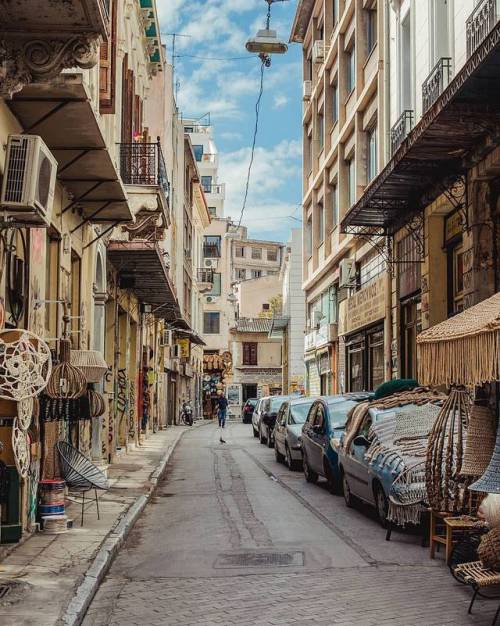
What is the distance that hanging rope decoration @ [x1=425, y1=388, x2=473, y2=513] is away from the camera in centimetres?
884

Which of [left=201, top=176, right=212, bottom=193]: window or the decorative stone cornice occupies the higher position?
[left=201, top=176, right=212, bottom=193]: window

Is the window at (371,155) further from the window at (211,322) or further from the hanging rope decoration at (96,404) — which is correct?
the window at (211,322)

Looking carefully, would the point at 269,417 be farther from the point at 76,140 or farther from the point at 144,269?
the point at 76,140

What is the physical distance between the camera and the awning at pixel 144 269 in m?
20.8

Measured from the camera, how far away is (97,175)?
44.4 ft

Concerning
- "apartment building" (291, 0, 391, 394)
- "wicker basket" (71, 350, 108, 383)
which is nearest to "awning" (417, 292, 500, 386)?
"wicker basket" (71, 350, 108, 383)

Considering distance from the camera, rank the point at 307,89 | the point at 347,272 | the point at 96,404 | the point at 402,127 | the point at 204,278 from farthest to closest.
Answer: the point at 204,278, the point at 307,89, the point at 347,272, the point at 402,127, the point at 96,404

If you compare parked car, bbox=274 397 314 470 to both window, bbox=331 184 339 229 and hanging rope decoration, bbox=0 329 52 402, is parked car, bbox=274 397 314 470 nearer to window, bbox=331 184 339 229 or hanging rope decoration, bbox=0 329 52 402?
hanging rope decoration, bbox=0 329 52 402

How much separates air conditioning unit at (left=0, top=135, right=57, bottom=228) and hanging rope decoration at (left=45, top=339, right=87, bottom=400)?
2796 millimetres

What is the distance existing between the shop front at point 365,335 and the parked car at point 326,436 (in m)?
7.96

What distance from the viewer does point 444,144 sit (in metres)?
15.9

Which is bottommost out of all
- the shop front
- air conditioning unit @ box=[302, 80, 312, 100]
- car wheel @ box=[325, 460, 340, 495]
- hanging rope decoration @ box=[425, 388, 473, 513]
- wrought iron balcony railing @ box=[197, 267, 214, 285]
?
car wheel @ box=[325, 460, 340, 495]

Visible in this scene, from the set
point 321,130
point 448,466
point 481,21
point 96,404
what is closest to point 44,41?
point 448,466

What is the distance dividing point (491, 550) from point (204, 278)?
57.5 m
